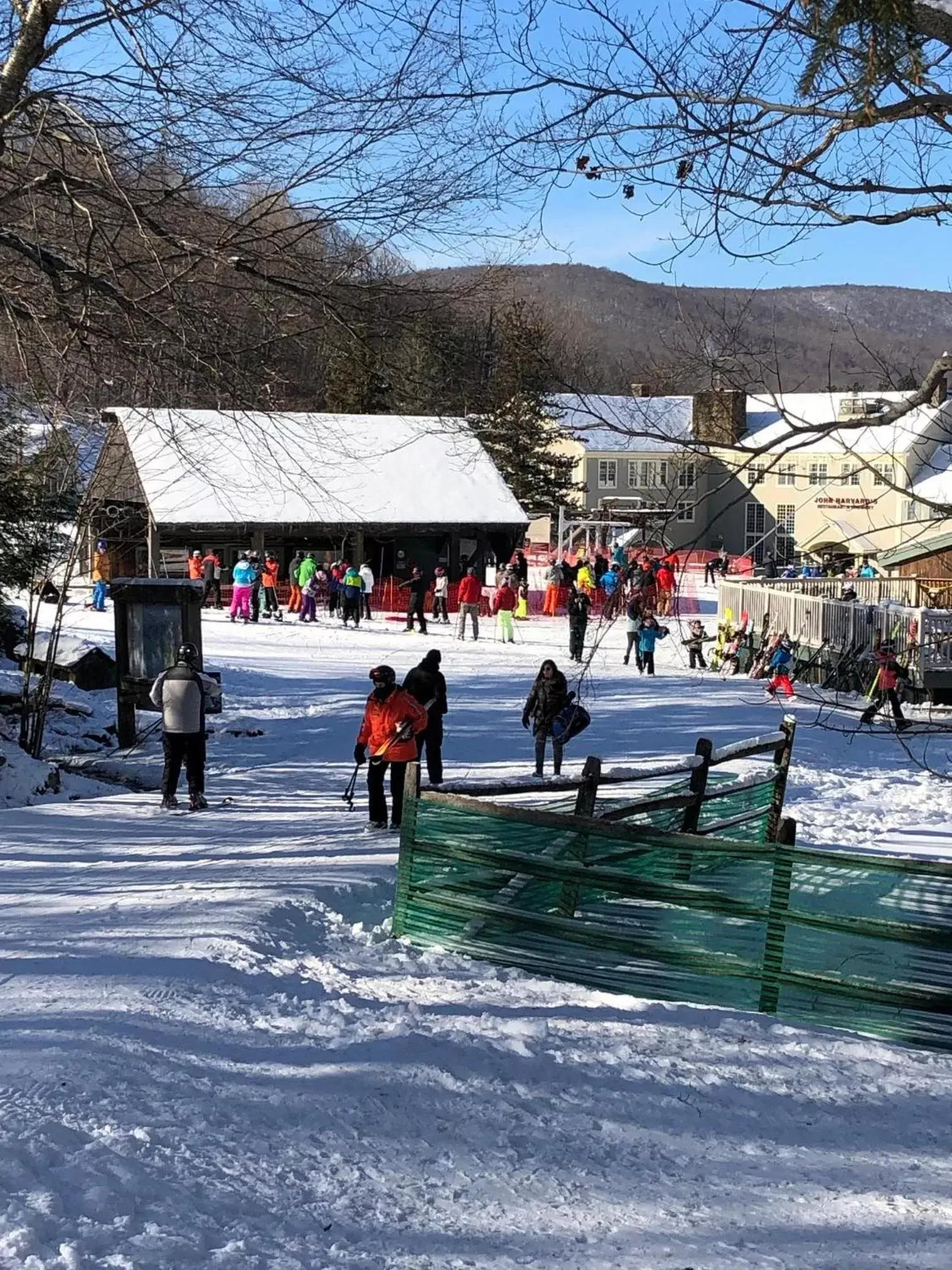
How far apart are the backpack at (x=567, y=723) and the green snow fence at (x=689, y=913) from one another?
21.7 ft

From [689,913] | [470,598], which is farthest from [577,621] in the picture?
[689,913]

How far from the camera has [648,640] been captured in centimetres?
2478

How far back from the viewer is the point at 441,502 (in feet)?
132

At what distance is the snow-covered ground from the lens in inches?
171

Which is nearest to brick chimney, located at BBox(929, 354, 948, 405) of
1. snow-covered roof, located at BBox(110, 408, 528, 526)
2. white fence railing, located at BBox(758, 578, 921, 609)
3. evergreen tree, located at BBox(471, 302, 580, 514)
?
evergreen tree, located at BBox(471, 302, 580, 514)

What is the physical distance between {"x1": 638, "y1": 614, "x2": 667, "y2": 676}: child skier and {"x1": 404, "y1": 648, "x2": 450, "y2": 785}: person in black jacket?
1230 centimetres

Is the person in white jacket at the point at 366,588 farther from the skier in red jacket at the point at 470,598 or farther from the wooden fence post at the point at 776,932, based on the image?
Result: the wooden fence post at the point at 776,932

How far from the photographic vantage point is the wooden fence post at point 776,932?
6.46 metres

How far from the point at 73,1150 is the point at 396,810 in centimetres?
624

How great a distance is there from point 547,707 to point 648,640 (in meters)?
10.8

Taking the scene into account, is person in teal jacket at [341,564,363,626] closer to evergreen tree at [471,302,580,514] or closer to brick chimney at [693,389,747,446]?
evergreen tree at [471,302,580,514]

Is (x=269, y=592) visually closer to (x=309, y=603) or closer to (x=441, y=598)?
(x=309, y=603)

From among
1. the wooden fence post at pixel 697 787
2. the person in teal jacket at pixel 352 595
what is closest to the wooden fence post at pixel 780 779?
the wooden fence post at pixel 697 787

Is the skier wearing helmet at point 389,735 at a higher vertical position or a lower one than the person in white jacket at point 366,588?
lower
